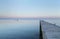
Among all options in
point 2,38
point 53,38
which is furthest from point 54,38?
point 2,38

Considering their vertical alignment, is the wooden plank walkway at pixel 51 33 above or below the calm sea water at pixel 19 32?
above

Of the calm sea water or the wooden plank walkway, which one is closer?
the wooden plank walkway

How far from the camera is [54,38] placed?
3.20m

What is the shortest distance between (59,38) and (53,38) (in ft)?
0.56

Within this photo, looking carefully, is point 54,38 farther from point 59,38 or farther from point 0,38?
point 0,38

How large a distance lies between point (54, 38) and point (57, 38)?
3.5 inches

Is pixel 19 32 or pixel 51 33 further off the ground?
pixel 51 33

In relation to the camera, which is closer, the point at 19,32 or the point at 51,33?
the point at 51,33

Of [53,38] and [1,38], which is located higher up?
[53,38]

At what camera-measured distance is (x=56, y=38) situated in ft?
10.5

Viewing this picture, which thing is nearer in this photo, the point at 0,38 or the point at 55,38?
the point at 55,38

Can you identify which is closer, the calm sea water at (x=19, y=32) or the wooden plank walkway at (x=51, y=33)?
the wooden plank walkway at (x=51, y=33)

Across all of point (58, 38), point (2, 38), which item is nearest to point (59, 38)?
point (58, 38)

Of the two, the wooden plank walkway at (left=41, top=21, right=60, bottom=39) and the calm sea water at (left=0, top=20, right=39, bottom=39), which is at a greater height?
the wooden plank walkway at (left=41, top=21, right=60, bottom=39)
